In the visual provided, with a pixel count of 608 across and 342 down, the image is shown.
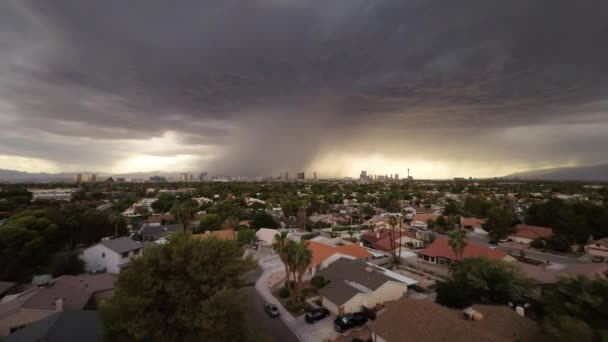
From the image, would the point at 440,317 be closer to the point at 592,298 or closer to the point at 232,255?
the point at 592,298

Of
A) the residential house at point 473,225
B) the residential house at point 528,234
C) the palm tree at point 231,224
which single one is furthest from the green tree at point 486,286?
the palm tree at point 231,224

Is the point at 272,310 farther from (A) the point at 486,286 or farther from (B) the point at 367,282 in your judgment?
(A) the point at 486,286

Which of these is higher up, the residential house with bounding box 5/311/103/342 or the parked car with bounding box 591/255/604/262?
the residential house with bounding box 5/311/103/342

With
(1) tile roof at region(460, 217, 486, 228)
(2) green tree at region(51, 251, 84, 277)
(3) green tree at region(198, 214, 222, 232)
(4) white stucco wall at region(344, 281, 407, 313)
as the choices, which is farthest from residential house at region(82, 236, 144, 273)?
(1) tile roof at region(460, 217, 486, 228)

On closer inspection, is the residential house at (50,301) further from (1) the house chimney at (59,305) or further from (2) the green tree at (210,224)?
(2) the green tree at (210,224)

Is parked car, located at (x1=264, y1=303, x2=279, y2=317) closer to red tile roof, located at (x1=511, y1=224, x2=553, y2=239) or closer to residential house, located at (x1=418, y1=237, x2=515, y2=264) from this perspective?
residential house, located at (x1=418, y1=237, x2=515, y2=264)

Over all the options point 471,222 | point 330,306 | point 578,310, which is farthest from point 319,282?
point 471,222

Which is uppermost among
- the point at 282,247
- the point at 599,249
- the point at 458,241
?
the point at 282,247
